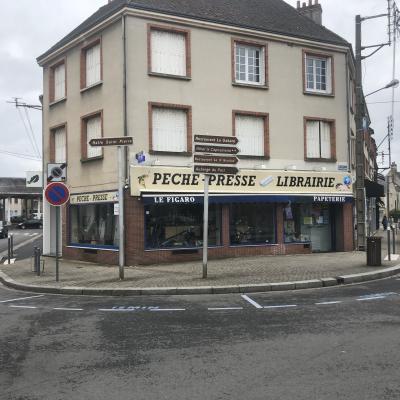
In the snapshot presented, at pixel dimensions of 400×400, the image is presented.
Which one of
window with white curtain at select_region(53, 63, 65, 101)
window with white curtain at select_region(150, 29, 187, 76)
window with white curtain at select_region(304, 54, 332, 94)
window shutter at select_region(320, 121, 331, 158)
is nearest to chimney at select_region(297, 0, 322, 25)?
window with white curtain at select_region(304, 54, 332, 94)

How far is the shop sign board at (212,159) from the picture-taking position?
1227cm

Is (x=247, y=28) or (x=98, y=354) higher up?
(x=247, y=28)

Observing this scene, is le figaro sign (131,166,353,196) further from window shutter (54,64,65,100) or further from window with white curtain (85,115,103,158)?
window shutter (54,64,65,100)

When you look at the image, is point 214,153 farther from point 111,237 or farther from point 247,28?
point 247,28

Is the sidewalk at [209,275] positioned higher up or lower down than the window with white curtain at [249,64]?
lower down

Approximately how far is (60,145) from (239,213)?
25.6ft

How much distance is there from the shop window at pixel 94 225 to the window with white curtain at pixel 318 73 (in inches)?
361

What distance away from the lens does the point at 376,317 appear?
7926 mm

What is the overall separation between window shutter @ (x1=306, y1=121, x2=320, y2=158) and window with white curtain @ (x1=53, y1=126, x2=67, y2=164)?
375 inches

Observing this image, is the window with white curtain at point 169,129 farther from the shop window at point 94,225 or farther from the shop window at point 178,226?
the shop window at point 94,225

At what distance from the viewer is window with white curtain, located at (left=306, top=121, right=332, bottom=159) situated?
19422 mm

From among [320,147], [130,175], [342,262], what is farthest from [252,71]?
[342,262]

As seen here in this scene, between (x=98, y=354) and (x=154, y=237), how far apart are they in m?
10.3

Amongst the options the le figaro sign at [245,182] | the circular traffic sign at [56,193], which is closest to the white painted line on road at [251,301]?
the circular traffic sign at [56,193]
